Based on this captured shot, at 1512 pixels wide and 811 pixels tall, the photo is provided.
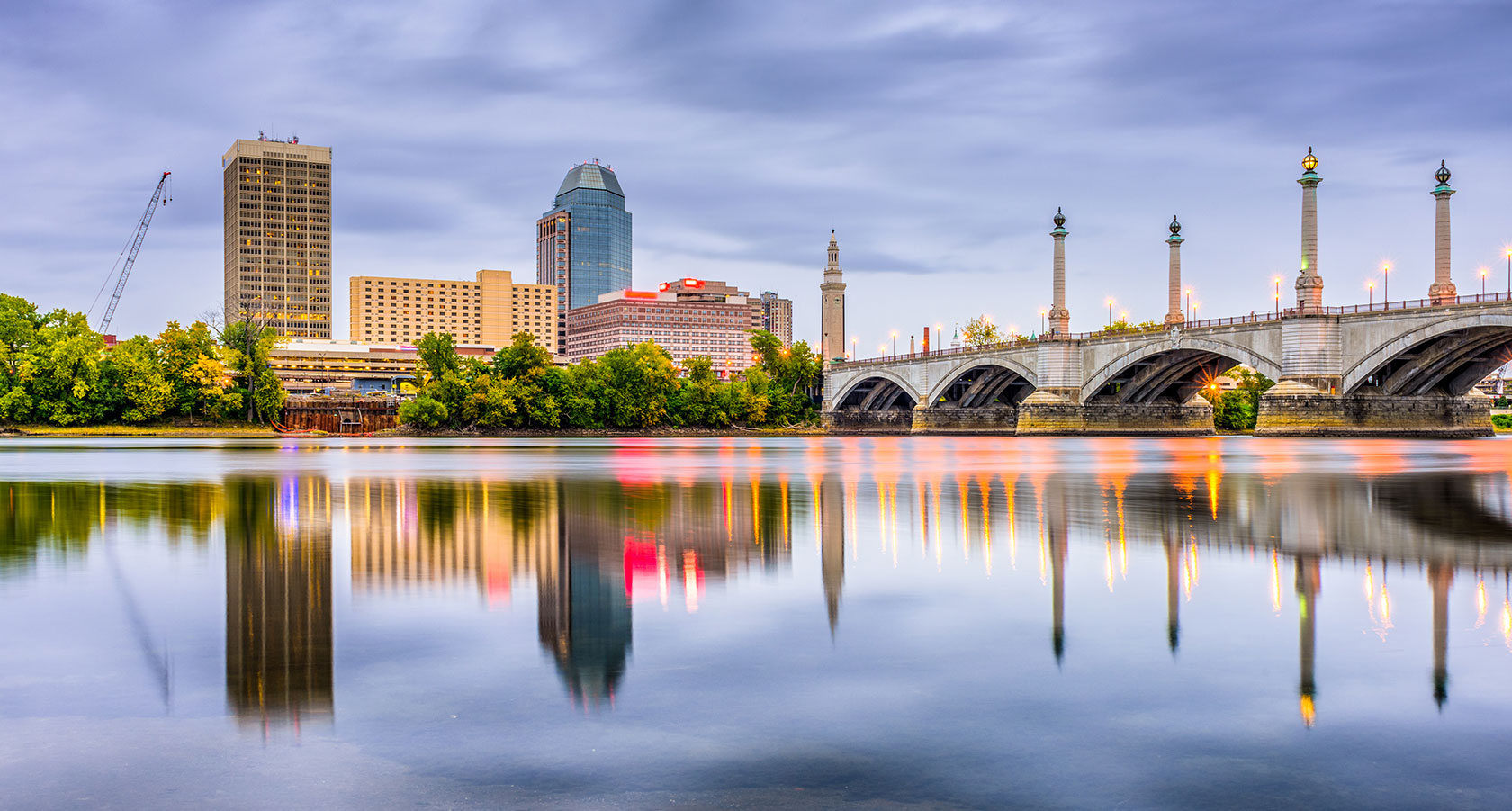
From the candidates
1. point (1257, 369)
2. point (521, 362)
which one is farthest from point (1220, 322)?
point (521, 362)

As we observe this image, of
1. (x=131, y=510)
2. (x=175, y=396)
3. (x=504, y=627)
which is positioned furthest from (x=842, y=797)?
(x=175, y=396)

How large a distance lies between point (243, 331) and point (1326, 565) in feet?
451

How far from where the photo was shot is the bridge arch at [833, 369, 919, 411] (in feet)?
538

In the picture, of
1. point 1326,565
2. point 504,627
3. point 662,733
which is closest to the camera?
point 662,733

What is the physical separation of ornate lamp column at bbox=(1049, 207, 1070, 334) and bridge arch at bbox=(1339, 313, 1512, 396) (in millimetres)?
37615

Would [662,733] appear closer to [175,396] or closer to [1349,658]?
[1349,658]

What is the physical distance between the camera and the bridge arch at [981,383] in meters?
136

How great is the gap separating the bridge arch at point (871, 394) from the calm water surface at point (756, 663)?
141 m

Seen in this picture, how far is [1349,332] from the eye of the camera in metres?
91.5

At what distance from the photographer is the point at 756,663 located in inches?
400

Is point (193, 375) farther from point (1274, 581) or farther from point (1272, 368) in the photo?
point (1274, 581)

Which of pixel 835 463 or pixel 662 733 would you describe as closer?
pixel 662 733

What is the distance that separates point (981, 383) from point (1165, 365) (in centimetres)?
3241

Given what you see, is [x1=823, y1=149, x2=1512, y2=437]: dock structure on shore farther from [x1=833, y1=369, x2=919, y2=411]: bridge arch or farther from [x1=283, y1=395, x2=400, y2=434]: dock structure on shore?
[x1=283, y1=395, x2=400, y2=434]: dock structure on shore
